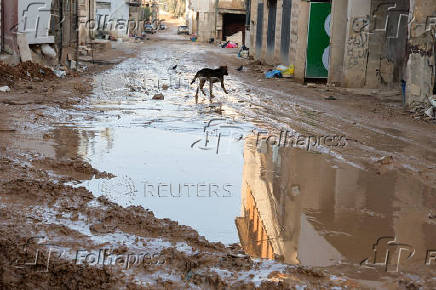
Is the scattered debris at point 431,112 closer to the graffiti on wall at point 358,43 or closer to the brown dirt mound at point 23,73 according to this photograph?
the graffiti on wall at point 358,43

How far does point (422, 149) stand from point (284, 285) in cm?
546

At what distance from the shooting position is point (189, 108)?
39.5ft

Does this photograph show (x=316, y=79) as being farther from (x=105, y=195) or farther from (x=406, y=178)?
(x=105, y=195)

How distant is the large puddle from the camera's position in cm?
490

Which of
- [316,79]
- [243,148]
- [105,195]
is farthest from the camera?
[316,79]

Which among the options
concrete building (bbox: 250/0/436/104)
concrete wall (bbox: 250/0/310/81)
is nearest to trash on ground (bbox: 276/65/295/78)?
concrete wall (bbox: 250/0/310/81)

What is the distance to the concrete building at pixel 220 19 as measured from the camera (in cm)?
5453

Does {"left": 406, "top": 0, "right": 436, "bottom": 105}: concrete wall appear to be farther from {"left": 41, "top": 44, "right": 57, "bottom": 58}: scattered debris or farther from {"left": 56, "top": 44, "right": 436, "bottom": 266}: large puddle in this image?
{"left": 41, "top": 44, "right": 57, "bottom": 58}: scattered debris

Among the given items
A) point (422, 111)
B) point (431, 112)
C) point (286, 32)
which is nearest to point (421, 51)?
point (422, 111)

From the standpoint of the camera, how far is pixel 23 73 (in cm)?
1526

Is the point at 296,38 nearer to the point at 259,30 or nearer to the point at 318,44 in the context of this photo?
the point at 318,44

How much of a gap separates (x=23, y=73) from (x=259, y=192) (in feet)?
35.9

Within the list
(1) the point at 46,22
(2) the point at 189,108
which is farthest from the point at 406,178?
(1) the point at 46,22

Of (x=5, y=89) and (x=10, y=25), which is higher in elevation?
(x=10, y=25)
